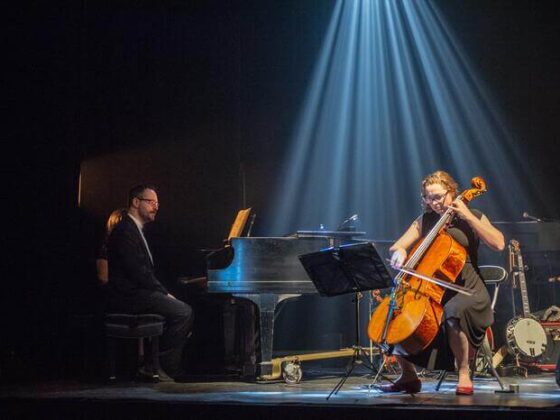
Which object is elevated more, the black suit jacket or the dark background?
the dark background

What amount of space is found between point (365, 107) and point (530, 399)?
5.14m

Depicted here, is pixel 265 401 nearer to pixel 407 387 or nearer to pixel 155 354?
pixel 407 387

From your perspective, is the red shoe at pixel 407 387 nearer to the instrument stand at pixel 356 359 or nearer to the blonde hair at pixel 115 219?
the instrument stand at pixel 356 359

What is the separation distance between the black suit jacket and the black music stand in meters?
2.08

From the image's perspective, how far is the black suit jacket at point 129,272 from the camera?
19.7 feet

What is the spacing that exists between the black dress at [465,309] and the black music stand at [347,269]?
483mm

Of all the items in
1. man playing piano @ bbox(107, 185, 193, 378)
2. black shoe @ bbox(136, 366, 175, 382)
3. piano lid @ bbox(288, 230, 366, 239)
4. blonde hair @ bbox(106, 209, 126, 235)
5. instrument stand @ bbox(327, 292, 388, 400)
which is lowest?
black shoe @ bbox(136, 366, 175, 382)

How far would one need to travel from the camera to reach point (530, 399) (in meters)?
4.30

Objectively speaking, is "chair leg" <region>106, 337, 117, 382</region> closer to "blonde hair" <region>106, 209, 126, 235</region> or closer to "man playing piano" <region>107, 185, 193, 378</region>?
"man playing piano" <region>107, 185, 193, 378</region>

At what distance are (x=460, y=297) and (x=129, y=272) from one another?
295cm

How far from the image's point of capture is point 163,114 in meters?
8.34

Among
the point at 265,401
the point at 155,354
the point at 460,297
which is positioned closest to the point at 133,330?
the point at 155,354

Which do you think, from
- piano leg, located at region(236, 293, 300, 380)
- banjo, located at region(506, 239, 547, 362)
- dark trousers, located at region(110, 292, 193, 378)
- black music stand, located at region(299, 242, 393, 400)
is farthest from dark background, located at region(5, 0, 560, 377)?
black music stand, located at region(299, 242, 393, 400)

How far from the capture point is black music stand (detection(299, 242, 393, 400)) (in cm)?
429
